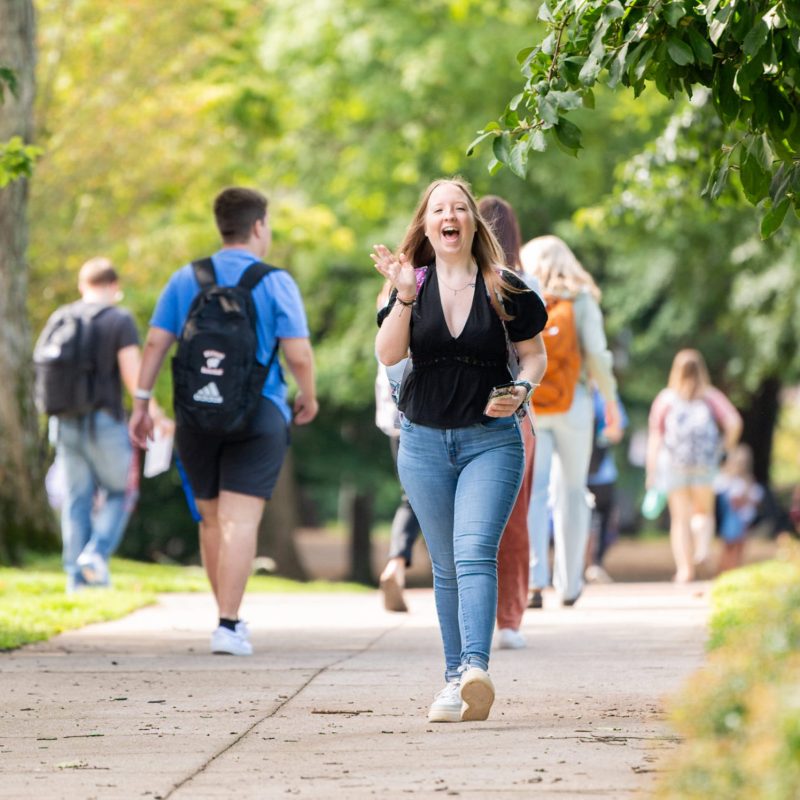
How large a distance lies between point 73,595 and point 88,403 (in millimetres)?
1255

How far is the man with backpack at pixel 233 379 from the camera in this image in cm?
789

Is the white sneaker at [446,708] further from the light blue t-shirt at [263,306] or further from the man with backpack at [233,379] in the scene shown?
the light blue t-shirt at [263,306]

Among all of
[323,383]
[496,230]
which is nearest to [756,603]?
[496,230]

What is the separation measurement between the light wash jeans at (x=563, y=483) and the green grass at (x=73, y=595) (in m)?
2.37

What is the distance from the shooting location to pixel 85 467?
11227mm

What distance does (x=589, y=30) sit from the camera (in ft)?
17.8

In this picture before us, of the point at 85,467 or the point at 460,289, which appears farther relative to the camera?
the point at 85,467

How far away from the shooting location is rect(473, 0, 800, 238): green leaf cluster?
513 centimetres

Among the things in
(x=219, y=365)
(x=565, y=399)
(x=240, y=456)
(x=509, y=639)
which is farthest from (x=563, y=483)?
(x=219, y=365)

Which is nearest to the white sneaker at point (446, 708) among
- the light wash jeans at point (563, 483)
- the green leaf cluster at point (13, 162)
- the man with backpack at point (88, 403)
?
the green leaf cluster at point (13, 162)

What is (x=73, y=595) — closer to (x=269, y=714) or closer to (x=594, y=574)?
(x=269, y=714)

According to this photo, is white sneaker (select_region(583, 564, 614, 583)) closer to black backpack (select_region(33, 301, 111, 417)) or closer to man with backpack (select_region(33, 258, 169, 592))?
man with backpack (select_region(33, 258, 169, 592))

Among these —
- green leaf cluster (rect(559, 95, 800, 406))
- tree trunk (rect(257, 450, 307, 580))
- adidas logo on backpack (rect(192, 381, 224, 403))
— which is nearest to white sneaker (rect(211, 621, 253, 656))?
adidas logo on backpack (rect(192, 381, 224, 403))

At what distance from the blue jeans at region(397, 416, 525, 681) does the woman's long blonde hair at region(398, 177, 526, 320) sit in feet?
1.40
